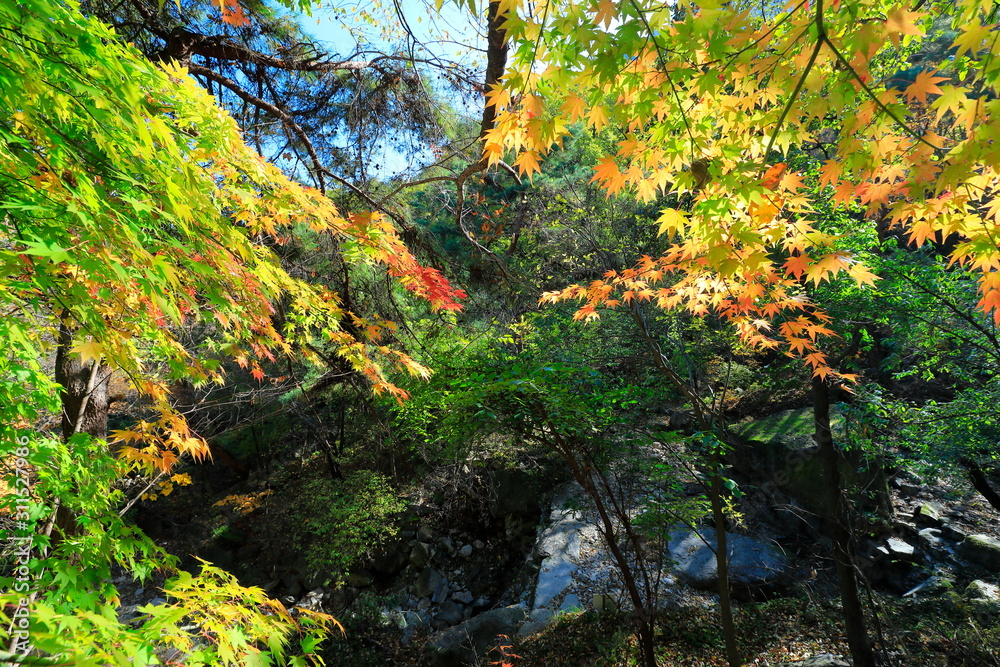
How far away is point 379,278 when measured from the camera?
5.20 metres

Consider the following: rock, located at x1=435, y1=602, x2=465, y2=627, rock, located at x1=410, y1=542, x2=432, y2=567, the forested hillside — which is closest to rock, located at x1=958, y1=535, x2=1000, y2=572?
the forested hillside

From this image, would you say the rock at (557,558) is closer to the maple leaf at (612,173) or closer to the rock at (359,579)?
the rock at (359,579)

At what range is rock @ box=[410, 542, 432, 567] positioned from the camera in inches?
264

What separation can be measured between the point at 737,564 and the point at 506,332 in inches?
159

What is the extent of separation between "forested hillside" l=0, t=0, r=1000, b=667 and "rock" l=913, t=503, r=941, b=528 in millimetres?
104

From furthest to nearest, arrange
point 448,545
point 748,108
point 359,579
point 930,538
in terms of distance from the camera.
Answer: point 448,545, point 359,579, point 930,538, point 748,108

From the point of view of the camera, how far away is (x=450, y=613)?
593 centimetres

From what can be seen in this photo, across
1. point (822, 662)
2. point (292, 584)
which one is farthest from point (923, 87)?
point (292, 584)

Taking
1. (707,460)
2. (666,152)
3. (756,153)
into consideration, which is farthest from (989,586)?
(666,152)

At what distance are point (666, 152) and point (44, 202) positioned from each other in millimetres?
2124

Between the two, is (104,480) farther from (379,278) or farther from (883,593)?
(883,593)

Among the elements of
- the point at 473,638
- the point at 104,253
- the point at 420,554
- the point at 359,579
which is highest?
the point at 104,253

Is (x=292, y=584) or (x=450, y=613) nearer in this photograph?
(x=450, y=613)

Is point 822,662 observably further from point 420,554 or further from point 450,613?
point 420,554
